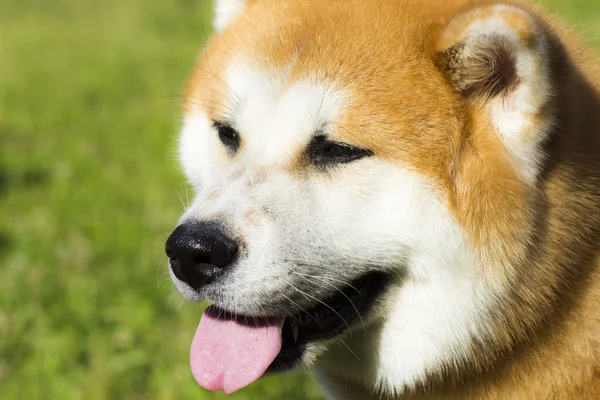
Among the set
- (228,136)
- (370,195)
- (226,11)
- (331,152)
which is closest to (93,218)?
(226,11)

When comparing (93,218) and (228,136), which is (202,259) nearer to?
(228,136)

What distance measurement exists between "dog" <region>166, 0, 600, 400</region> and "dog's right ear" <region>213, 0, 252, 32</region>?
578 mm

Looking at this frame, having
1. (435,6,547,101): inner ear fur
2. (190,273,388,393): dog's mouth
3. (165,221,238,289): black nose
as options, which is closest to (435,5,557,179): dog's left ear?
(435,6,547,101): inner ear fur

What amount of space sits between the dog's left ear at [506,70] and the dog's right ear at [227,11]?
1033 mm

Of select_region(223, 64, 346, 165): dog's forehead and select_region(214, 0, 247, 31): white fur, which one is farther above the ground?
select_region(214, 0, 247, 31): white fur

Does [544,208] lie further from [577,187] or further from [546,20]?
[546,20]

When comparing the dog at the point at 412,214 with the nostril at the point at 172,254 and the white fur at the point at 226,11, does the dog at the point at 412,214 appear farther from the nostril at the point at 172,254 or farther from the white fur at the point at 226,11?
the white fur at the point at 226,11

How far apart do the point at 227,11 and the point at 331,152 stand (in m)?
1.08

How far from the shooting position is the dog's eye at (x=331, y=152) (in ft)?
8.50

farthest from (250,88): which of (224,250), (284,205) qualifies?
(224,250)

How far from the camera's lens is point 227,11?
336 cm

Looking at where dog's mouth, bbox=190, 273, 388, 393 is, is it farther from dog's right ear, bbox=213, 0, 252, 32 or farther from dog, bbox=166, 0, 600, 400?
dog's right ear, bbox=213, 0, 252, 32

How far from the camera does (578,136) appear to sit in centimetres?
265

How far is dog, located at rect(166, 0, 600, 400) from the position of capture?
2.47 metres
